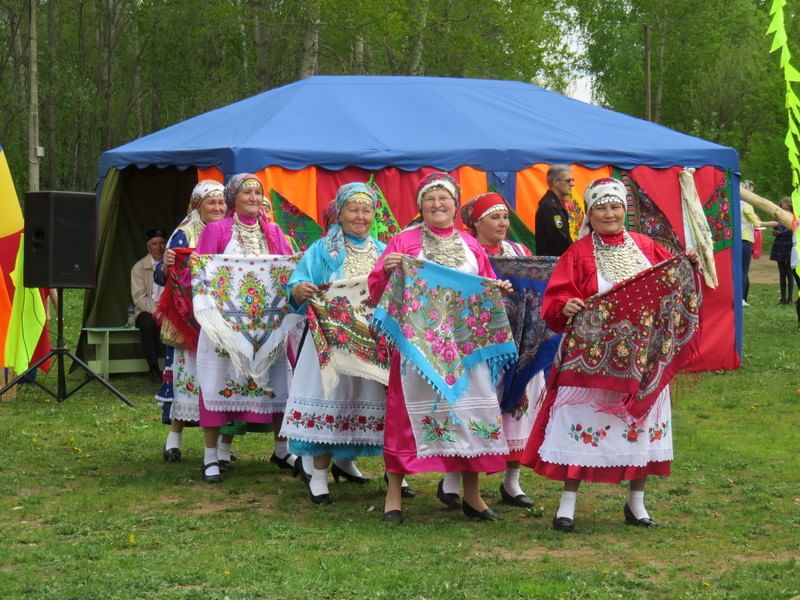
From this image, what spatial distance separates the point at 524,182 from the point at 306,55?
644 inches

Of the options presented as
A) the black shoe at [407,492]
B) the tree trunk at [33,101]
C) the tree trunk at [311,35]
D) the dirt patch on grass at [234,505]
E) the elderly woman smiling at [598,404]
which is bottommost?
the dirt patch on grass at [234,505]

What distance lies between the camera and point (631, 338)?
6180 mm

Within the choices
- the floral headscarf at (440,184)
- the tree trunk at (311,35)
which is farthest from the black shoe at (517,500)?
the tree trunk at (311,35)

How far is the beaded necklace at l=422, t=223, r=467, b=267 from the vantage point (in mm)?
6496

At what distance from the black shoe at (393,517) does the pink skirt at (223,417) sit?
1316 mm

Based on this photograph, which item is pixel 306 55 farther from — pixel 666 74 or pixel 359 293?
pixel 666 74

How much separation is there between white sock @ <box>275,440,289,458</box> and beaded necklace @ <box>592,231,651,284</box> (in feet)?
8.49

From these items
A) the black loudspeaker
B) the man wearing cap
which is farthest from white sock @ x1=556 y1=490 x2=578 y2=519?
the black loudspeaker

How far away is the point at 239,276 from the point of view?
7.60 m

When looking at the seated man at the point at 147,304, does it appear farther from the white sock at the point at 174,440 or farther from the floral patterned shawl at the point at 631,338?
the floral patterned shawl at the point at 631,338

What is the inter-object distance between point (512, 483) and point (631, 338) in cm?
132

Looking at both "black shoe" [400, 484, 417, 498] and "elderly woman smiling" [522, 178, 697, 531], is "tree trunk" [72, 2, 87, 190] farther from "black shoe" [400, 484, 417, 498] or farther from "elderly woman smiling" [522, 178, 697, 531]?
"elderly woman smiling" [522, 178, 697, 531]

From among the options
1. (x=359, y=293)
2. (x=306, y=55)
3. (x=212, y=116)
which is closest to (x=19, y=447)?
(x=359, y=293)

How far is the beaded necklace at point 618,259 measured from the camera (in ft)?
20.5
